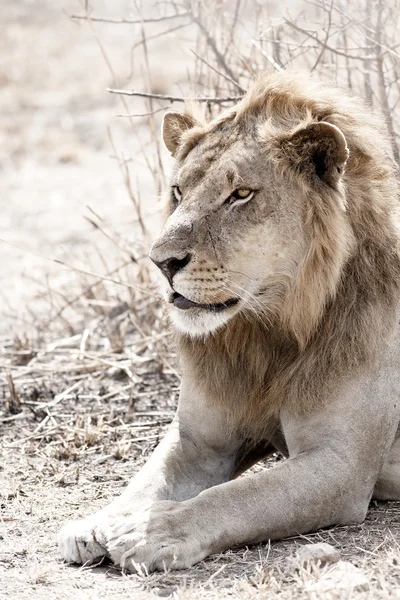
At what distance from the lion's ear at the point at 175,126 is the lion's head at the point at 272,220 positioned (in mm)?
399

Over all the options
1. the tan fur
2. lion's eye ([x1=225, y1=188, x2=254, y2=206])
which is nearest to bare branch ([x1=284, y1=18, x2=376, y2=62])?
the tan fur

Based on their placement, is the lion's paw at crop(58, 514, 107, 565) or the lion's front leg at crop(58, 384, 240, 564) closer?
the lion's paw at crop(58, 514, 107, 565)

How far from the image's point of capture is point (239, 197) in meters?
3.77

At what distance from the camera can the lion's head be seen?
144 inches

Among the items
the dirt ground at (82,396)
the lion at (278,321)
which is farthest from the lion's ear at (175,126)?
the dirt ground at (82,396)

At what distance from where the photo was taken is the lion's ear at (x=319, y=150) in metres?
3.64

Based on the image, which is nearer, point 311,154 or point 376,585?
point 376,585

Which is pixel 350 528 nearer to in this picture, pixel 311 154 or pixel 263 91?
pixel 311 154

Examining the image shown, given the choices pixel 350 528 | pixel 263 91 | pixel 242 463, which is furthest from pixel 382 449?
pixel 263 91

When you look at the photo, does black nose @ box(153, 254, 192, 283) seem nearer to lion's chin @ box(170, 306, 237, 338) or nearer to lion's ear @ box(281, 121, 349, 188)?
lion's chin @ box(170, 306, 237, 338)

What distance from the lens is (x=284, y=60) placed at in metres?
5.77

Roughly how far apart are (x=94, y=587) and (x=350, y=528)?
0.98 meters

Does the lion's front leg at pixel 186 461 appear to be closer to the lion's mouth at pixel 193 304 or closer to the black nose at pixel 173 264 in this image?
the lion's mouth at pixel 193 304

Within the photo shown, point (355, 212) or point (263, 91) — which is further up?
point (263, 91)
